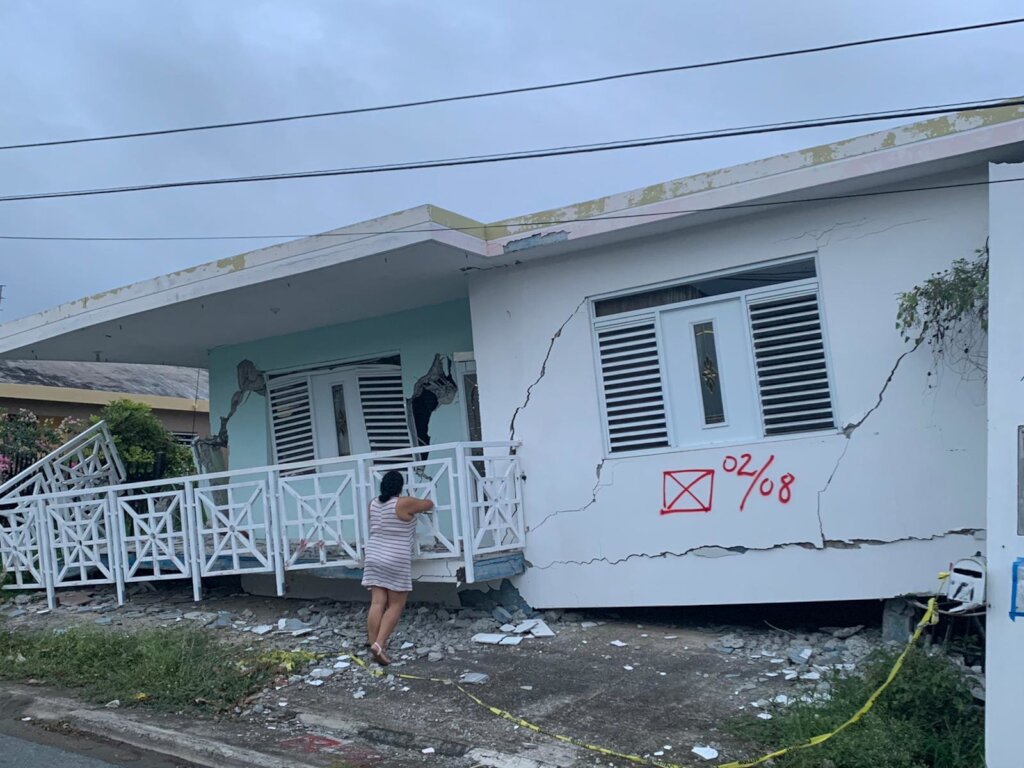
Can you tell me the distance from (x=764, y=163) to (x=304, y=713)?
17.0 ft

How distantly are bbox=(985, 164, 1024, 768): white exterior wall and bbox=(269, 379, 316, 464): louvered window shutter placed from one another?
25.7ft

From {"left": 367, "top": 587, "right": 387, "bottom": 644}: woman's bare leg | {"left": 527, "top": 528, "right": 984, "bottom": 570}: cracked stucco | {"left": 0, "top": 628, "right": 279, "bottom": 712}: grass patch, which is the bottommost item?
{"left": 0, "top": 628, "right": 279, "bottom": 712}: grass patch

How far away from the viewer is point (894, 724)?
482 cm

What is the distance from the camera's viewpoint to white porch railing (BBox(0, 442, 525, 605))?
7.85 metres

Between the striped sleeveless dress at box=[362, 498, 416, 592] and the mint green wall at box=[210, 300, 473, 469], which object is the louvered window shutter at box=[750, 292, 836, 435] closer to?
the striped sleeveless dress at box=[362, 498, 416, 592]

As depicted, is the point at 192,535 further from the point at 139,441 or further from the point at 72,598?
the point at 139,441

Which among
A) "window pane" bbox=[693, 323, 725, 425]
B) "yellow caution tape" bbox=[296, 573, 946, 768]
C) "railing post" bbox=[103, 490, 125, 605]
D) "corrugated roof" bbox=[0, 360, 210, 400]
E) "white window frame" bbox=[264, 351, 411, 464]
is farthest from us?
"corrugated roof" bbox=[0, 360, 210, 400]

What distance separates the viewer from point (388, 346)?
10.3 meters

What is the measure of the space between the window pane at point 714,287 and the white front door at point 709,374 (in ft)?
0.43

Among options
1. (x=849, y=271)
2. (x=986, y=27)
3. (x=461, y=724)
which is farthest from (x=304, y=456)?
(x=986, y=27)

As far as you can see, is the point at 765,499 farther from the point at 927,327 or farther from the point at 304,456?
the point at 304,456

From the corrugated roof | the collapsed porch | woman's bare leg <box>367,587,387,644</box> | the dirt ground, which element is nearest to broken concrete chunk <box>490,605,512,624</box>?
the dirt ground

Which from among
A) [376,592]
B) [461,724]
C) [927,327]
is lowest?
[461,724]

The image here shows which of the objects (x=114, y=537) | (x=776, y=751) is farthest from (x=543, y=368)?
(x=114, y=537)
